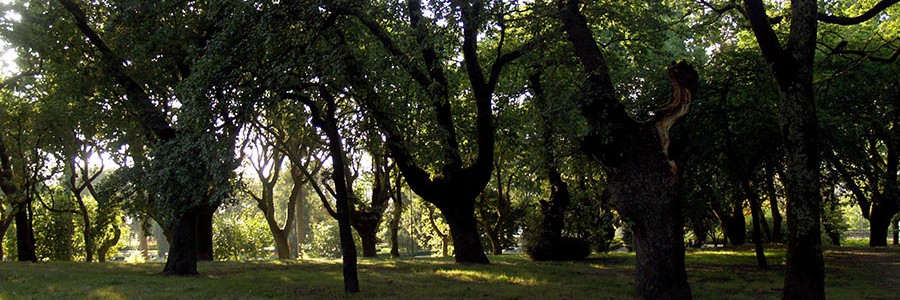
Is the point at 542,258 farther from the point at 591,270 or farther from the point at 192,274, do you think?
the point at 192,274

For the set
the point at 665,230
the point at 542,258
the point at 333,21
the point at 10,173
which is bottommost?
the point at 542,258

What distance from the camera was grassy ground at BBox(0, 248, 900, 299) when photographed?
13.1m

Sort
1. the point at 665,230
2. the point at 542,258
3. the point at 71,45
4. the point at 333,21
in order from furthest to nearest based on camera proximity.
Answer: the point at 542,258 → the point at 71,45 → the point at 333,21 → the point at 665,230

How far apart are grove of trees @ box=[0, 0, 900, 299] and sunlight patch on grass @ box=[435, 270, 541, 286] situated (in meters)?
2.40

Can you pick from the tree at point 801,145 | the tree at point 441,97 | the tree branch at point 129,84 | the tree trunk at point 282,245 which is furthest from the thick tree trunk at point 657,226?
the tree trunk at point 282,245

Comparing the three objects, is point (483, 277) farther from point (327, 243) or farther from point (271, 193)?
point (327, 243)

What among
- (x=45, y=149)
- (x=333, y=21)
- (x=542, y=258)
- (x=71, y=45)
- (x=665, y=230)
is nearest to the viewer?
(x=665, y=230)

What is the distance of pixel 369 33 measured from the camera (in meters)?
16.9

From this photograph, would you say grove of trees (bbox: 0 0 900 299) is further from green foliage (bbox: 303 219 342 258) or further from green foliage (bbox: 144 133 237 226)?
green foliage (bbox: 303 219 342 258)

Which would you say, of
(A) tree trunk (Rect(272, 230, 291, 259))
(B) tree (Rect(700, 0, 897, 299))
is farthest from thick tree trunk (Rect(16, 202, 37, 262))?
(B) tree (Rect(700, 0, 897, 299))

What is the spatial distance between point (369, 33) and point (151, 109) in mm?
6015

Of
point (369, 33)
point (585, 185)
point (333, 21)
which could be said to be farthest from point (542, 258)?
point (333, 21)

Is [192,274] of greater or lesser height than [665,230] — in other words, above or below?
below

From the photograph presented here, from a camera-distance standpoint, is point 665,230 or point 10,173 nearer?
point 665,230
